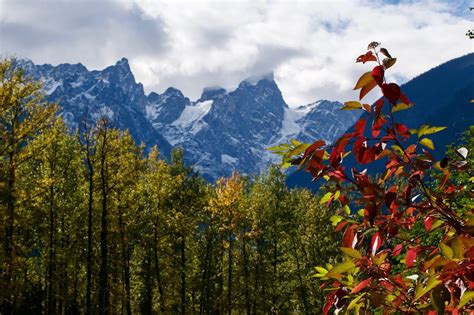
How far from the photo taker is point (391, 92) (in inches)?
62.6

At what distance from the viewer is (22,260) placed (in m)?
17.4

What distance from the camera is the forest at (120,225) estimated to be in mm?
19750

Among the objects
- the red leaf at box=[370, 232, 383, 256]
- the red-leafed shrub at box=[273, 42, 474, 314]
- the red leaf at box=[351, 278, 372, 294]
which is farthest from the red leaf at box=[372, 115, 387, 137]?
the red leaf at box=[351, 278, 372, 294]

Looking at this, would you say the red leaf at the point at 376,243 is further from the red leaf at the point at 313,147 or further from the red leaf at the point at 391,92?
the red leaf at the point at 391,92

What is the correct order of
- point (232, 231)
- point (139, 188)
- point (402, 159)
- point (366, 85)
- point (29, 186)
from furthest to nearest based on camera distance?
point (232, 231) → point (139, 188) → point (29, 186) → point (402, 159) → point (366, 85)

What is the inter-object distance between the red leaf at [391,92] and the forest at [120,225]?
55.3ft

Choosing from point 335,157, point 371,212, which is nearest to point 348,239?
point 371,212

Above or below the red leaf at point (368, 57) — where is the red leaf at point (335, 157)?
below

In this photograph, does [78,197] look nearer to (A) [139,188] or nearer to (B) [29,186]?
(A) [139,188]

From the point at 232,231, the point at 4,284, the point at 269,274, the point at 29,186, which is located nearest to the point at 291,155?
the point at 4,284

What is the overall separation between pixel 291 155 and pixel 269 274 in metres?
35.6

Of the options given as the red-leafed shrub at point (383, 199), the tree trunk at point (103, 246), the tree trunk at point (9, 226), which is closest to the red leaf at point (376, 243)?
the red-leafed shrub at point (383, 199)

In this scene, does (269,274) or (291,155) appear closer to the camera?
(291,155)

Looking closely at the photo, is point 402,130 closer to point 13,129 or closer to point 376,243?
point 376,243
